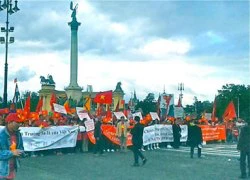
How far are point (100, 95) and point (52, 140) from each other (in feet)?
17.1

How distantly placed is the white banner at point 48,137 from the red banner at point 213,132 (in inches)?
436

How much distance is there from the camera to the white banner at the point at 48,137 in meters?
21.6

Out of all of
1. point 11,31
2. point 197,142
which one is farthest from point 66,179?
point 11,31

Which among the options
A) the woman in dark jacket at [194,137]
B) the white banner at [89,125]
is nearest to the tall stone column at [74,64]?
the white banner at [89,125]

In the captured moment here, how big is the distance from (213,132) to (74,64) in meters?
49.5

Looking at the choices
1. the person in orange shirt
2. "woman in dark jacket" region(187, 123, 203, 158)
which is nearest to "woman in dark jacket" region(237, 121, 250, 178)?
"woman in dark jacket" region(187, 123, 203, 158)

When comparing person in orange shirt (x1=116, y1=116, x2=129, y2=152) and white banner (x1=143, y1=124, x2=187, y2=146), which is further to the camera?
white banner (x1=143, y1=124, x2=187, y2=146)

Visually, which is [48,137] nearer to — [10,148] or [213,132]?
[213,132]

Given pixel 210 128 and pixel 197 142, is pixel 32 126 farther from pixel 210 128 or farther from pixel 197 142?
pixel 210 128

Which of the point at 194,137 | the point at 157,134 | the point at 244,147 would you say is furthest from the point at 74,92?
the point at 244,147

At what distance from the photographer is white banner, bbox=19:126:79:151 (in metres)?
21.6

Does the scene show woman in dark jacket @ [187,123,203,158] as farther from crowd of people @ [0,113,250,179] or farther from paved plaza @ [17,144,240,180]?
paved plaza @ [17,144,240,180]

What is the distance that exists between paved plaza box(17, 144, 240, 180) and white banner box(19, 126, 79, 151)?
1.58 meters

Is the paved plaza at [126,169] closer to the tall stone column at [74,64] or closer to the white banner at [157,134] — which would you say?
the white banner at [157,134]
